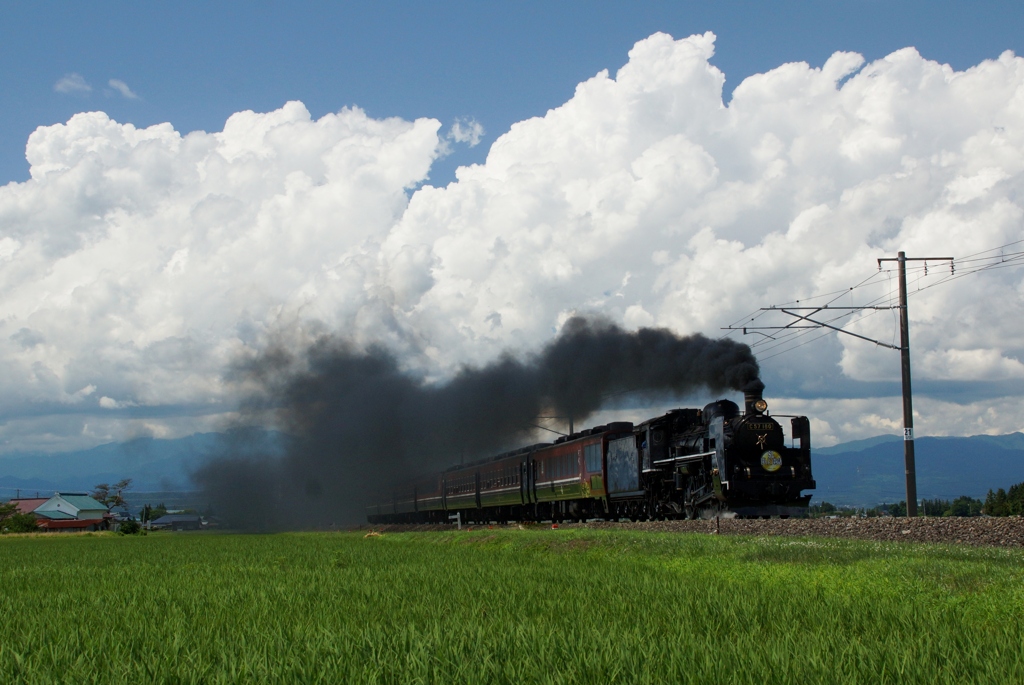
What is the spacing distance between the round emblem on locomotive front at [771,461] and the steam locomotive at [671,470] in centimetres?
3

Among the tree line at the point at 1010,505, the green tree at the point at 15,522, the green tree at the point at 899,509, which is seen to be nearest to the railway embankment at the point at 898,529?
the green tree at the point at 899,509

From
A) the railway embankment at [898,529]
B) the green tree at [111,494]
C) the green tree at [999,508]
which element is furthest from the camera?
the green tree at [111,494]

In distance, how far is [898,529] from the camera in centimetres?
2072

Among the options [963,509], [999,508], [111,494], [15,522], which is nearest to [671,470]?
[999,508]

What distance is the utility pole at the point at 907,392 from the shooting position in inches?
1038

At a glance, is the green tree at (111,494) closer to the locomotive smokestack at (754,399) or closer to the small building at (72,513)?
the small building at (72,513)

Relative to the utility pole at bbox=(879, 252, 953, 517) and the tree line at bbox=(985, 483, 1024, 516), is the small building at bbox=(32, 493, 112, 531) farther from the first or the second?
the utility pole at bbox=(879, 252, 953, 517)

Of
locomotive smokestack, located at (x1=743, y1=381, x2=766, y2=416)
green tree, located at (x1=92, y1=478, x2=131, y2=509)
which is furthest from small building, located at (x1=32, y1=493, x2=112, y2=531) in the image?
locomotive smokestack, located at (x1=743, y1=381, x2=766, y2=416)

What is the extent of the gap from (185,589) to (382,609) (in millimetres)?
4413

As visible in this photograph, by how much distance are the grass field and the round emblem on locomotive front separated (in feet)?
39.7

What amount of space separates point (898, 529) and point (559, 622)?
50.7 ft

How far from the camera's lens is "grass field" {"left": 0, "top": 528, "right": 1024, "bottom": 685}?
562 cm

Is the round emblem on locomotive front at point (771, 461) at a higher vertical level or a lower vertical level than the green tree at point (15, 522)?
higher

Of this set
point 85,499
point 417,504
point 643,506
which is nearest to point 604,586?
point 643,506
